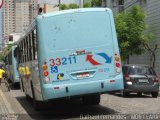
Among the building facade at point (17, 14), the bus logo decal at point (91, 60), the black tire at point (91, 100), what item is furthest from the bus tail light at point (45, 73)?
the building facade at point (17, 14)

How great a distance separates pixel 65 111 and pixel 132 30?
2145cm

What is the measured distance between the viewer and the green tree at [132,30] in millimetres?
37625

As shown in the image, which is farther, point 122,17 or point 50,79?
point 122,17

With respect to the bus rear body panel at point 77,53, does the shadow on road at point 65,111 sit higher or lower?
lower

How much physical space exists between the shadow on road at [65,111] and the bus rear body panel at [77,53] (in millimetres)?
1190

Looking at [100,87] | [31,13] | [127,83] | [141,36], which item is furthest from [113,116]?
[31,13]

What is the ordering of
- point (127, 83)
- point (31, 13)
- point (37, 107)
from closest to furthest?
point (37, 107) < point (127, 83) < point (31, 13)

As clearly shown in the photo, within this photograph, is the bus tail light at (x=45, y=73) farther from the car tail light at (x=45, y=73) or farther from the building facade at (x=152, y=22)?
the building facade at (x=152, y=22)

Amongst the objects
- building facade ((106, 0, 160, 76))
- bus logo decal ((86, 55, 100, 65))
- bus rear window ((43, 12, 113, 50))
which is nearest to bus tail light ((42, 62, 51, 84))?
bus rear window ((43, 12, 113, 50))

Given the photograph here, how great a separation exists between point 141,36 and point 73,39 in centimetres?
2383

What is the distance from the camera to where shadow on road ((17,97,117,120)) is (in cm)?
1559

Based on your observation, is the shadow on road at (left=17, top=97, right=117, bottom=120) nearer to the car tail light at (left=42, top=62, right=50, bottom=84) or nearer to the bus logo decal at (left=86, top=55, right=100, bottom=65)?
the car tail light at (left=42, top=62, right=50, bottom=84)

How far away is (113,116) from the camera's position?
1459 centimetres

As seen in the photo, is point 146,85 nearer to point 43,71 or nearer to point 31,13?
point 43,71
